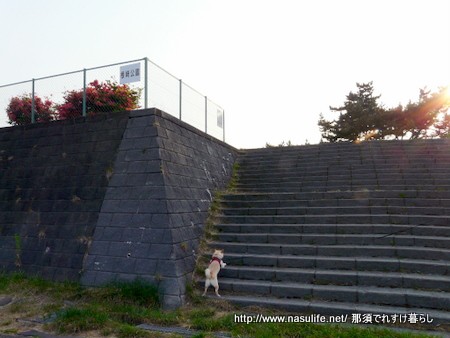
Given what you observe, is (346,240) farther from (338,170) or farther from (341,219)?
(338,170)

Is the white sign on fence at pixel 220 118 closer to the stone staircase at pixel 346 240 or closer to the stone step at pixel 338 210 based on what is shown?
the stone staircase at pixel 346 240

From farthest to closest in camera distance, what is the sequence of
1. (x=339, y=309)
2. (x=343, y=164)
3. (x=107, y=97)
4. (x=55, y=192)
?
1. (x=343, y=164)
2. (x=107, y=97)
3. (x=55, y=192)
4. (x=339, y=309)

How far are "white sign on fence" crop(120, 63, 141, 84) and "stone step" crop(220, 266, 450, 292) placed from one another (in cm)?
484

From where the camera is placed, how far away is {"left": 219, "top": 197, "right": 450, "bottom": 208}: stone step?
23.0 feet

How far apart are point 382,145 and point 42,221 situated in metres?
10.8

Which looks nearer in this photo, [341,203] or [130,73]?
[341,203]

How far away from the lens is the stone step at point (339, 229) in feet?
19.8

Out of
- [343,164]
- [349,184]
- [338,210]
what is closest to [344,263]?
[338,210]

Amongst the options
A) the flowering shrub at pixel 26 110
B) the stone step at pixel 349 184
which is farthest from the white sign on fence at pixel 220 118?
the flowering shrub at pixel 26 110

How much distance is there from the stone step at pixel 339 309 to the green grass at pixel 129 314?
20 cm

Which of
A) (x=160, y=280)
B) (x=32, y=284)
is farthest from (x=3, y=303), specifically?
(x=160, y=280)

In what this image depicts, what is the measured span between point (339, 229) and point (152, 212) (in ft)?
12.3

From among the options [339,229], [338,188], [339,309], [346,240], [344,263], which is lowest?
[339,309]

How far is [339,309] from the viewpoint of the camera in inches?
175
